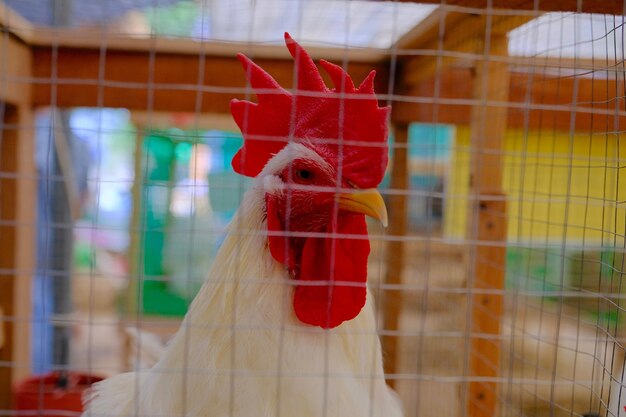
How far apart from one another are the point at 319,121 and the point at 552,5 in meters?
1.13

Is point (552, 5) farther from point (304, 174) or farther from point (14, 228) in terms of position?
point (14, 228)

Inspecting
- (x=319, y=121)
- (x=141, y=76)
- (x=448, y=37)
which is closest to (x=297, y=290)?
(x=319, y=121)

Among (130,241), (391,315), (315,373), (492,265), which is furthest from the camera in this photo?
(130,241)

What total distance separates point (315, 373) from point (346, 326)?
0.60ft

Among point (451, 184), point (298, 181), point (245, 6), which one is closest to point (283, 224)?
point (298, 181)

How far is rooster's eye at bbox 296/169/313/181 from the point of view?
1.74 meters

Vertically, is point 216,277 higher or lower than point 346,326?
higher

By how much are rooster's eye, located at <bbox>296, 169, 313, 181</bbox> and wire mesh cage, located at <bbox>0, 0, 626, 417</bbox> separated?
0.01m

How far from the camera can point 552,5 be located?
2211 millimetres

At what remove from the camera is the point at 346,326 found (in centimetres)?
179

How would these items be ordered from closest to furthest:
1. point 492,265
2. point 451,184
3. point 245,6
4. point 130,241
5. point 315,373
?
point 315,373
point 492,265
point 245,6
point 451,184
point 130,241

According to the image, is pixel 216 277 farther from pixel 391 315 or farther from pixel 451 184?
pixel 451 184

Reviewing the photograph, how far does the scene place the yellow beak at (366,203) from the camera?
1664 mm

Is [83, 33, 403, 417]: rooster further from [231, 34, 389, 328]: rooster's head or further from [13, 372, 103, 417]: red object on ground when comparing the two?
[13, 372, 103, 417]: red object on ground
